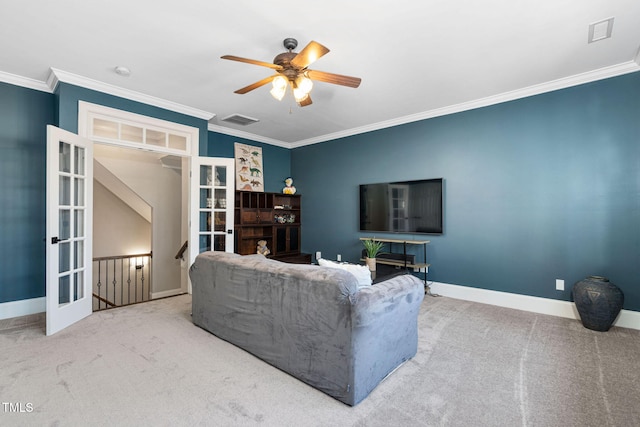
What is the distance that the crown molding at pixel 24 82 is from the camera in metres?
3.37

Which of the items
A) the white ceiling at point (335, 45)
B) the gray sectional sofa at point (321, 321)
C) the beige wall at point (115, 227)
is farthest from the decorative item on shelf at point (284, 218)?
the beige wall at point (115, 227)

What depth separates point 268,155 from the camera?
621 centimetres

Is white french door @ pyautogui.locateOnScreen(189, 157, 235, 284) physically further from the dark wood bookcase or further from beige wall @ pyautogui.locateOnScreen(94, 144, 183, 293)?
beige wall @ pyautogui.locateOnScreen(94, 144, 183, 293)

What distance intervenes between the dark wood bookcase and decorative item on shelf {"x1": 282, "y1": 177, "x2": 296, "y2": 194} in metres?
0.11

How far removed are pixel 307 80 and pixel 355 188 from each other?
3.08 metres

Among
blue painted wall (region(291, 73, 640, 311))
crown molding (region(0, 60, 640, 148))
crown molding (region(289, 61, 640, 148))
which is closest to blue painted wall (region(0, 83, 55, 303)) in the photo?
crown molding (region(0, 60, 640, 148))

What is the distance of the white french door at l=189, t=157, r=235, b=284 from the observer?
4410 mm

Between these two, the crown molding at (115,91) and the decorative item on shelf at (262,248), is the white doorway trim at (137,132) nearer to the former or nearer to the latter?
the crown molding at (115,91)

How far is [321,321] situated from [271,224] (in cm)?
395

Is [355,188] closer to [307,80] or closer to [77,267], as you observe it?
[307,80]

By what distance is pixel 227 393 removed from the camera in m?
1.98

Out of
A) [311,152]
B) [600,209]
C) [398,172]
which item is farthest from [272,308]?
[311,152]

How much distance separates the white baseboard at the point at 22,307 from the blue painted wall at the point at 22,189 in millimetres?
51

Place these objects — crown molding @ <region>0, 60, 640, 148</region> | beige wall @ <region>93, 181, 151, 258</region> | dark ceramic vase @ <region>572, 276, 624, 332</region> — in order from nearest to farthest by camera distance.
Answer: dark ceramic vase @ <region>572, 276, 624, 332</region> → crown molding @ <region>0, 60, 640, 148</region> → beige wall @ <region>93, 181, 151, 258</region>
